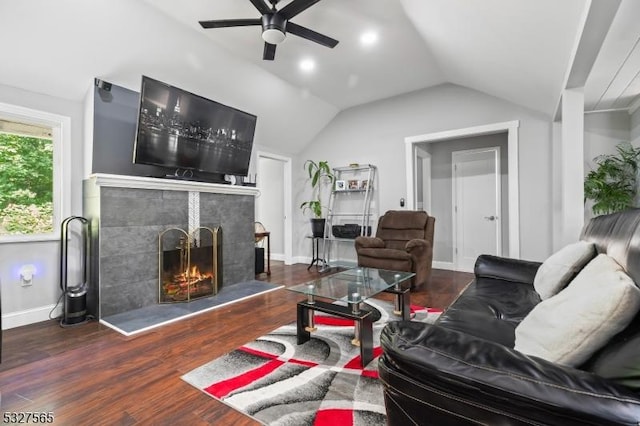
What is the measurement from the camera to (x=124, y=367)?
1.99m

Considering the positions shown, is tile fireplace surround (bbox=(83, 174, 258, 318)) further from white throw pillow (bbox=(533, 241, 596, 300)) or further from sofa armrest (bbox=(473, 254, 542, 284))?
white throw pillow (bbox=(533, 241, 596, 300))

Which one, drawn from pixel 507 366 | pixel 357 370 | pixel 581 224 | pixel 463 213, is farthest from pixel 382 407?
pixel 463 213

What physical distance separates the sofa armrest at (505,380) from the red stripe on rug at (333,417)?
0.66 meters

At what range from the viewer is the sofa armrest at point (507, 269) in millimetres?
2371

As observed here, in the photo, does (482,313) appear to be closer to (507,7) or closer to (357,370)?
(357,370)

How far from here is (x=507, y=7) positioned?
7.24ft

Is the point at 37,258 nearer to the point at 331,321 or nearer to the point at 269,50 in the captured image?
the point at 331,321

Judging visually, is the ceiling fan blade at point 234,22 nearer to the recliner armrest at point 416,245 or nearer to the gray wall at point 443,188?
the recliner armrest at point 416,245

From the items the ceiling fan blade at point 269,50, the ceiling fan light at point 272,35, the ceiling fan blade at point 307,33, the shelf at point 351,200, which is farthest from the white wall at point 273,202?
the ceiling fan light at point 272,35

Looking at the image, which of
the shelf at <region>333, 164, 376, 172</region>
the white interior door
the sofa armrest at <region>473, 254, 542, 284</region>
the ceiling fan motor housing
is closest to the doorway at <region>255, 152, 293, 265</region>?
the shelf at <region>333, 164, 376, 172</region>

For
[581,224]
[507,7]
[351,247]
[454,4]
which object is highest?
[454,4]

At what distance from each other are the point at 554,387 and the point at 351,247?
482cm

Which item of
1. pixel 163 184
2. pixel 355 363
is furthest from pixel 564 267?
pixel 163 184

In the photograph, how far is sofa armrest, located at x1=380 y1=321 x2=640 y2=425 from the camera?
675mm
